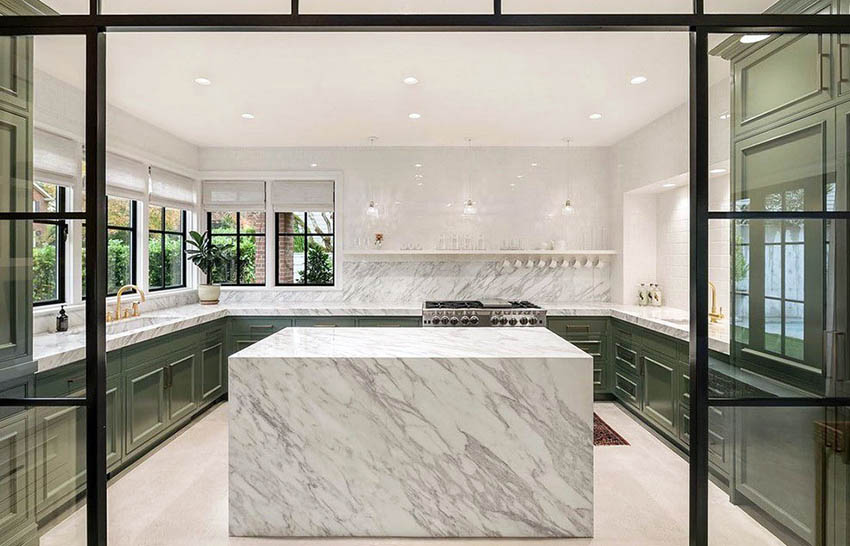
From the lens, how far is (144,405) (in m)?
3.43

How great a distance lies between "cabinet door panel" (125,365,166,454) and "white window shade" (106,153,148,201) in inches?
63.2

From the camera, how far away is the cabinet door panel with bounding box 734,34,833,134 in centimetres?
175

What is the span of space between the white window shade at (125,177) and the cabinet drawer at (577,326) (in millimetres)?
4052

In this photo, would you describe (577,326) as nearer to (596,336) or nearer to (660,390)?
(596,336)

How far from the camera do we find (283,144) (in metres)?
5.25

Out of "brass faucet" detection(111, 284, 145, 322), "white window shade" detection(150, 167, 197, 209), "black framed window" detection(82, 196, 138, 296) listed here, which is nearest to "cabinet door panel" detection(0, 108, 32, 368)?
"brass faucet" detection(111, 284, 145, 322)

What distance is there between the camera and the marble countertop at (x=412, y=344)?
237 cm

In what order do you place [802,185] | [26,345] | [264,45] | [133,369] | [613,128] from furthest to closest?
[613,128]
[133,369]
[264,45]
[26,345]
[802,185]

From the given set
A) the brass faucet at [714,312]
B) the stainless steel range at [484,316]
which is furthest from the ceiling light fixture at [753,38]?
the stainless steel range at [484,316]

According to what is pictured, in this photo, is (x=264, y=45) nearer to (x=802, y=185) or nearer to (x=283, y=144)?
(x=283, y=144)

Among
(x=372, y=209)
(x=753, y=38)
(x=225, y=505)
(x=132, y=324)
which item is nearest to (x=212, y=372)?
(x=132, y=324)

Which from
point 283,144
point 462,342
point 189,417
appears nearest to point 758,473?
point 462,342

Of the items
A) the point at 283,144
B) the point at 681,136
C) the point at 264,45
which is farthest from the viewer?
the point at 283,144

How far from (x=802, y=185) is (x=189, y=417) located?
442 cm
